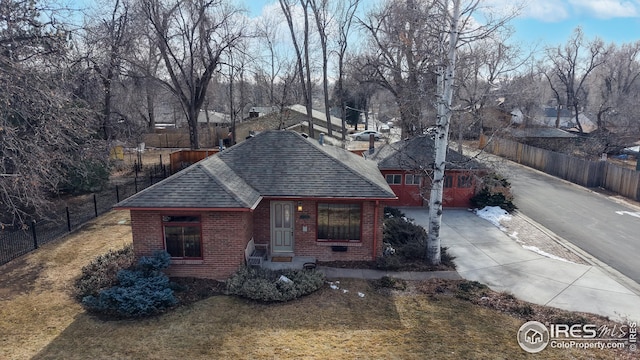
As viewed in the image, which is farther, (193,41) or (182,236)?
(193,41)

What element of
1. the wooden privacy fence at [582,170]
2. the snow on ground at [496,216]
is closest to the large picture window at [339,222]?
the snow on ground at [496,216]

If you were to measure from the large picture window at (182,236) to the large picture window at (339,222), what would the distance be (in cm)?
393

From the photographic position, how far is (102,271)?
11641mm

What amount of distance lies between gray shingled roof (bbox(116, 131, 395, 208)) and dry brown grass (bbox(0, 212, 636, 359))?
9.31 feet

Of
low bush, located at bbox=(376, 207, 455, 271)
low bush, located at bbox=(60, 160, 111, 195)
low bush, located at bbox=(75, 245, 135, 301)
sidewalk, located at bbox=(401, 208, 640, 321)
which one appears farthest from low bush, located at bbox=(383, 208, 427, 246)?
low bush, located at bbox=(60, 160, 111, 195)

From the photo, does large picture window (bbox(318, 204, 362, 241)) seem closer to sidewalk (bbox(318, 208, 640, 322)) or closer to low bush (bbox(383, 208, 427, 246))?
sidewalk (bbox(318, 208, 640, 322))

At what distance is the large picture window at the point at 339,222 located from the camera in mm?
→ 12977

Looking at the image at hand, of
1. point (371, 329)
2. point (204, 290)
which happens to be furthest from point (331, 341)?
A: point (204, 290)

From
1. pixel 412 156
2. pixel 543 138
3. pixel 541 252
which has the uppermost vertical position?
pixel 543 138

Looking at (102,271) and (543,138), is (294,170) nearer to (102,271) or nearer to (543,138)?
(102,271)

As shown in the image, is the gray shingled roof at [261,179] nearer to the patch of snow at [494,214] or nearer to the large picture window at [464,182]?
the patch of snow at [494,214]

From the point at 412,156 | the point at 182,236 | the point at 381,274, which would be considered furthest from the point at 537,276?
the point at 182,236

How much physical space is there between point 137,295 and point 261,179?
16.9 ft

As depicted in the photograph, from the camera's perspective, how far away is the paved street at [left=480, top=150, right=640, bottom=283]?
1438cm
